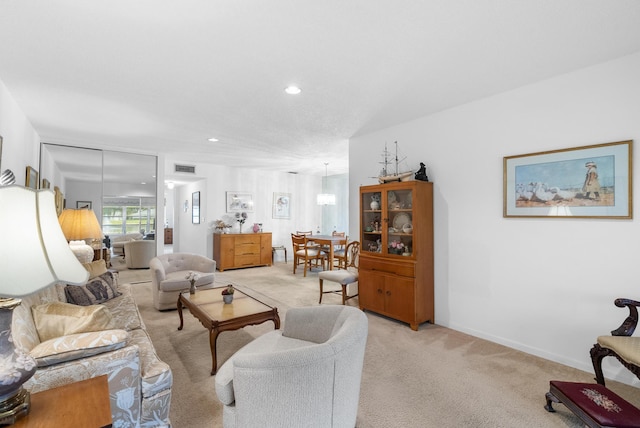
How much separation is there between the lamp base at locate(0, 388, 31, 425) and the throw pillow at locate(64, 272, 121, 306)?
183 cm

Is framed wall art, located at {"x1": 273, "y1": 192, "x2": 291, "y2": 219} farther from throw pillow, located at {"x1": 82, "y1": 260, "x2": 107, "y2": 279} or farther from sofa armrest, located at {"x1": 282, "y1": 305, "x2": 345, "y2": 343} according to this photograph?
sofa armrest, located at {"x1": 282, "y1": 305, "x2": 345, "y2": 343}

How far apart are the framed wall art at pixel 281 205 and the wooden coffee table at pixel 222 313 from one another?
5.11m

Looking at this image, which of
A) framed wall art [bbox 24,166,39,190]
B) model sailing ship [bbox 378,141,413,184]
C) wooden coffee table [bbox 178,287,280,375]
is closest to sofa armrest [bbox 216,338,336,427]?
wooden coffee table [bbox 178,287,280,375]

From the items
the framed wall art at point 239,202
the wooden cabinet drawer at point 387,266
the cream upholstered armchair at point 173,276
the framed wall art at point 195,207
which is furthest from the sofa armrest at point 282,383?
the framed wall art at point 195,207

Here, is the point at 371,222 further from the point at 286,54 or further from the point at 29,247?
the point at 29,247

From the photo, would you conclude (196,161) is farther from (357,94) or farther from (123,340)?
(123,340)

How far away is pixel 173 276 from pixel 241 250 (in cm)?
306

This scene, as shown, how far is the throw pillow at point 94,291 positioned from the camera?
2.74 meters

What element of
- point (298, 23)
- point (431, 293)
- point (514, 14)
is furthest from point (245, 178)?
point (514, 14)

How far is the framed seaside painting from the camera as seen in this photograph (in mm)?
2439

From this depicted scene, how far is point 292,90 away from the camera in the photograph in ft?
9.95

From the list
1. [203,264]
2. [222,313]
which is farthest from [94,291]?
[203,264]

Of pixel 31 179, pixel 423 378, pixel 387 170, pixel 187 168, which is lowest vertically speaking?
pixel 423 378

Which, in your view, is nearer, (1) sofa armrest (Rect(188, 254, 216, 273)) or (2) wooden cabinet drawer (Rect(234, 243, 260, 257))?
(1) sofa armrest (Rect(188, 254, 216, 273))
